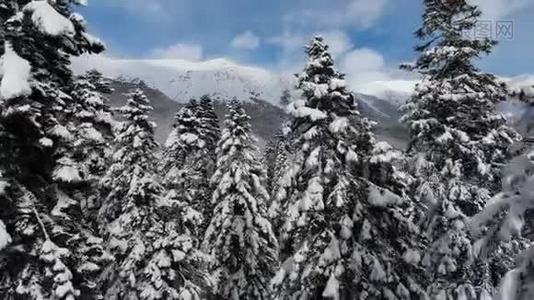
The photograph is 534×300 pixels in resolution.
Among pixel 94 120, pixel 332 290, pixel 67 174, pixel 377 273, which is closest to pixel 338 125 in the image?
pixel 377 273

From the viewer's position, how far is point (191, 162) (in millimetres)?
30953

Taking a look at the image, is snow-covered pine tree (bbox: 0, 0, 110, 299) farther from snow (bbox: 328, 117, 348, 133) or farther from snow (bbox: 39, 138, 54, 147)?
snow (bbox: 328, 117, 348, 133)

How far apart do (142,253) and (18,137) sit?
1174 centimetres

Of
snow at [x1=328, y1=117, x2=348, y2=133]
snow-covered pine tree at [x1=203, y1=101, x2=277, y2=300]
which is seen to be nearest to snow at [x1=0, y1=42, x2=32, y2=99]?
snow at [x1=328, y1=117, x2=348, y2=133]

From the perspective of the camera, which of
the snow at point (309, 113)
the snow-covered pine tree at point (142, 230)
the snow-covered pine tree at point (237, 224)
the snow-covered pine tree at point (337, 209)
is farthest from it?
the snow-covered pine tree at point (237, 224)

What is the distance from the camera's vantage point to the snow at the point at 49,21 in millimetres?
9555

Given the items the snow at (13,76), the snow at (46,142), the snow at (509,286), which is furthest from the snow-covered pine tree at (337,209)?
the snow at (509,286)

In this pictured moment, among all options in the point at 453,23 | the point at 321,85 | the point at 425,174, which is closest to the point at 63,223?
Result: the point at 321,85

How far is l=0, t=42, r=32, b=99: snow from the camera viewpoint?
9.45 metres

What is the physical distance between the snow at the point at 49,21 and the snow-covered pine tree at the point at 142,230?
12.9 m

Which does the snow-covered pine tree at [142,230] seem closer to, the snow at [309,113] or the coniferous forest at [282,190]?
the coniferous forest at [282,190]

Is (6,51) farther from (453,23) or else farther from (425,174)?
(453,23)

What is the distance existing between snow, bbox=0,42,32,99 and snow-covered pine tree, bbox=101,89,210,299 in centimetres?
1227

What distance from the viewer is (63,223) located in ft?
39.4
